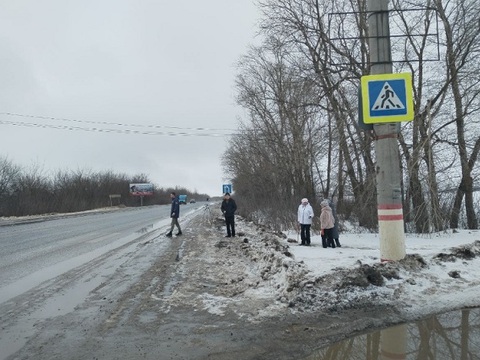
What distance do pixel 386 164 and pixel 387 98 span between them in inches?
45.6

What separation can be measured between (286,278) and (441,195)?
11642 mm

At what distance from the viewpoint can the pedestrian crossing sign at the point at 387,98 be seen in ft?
23.6

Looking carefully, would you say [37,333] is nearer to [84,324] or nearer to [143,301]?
[84,324]

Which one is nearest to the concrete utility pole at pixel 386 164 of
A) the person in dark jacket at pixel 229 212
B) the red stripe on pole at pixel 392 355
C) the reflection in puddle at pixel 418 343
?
the reflection in puddle at pixel 418 343

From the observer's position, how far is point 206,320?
5398mm

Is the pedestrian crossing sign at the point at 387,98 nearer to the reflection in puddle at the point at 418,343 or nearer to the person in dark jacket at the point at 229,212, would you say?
the reflection in puddle at the point at 418,343

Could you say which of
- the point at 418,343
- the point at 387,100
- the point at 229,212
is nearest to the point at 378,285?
the point at 418,343

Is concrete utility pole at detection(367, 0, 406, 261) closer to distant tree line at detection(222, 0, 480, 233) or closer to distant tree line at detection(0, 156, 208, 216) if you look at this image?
distant tree line at detection(222, 0, 480, 233)

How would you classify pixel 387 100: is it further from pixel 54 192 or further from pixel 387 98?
pixel 54 192

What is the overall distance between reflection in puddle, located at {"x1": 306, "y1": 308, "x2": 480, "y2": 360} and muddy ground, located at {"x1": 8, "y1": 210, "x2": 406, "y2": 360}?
7.6 inches

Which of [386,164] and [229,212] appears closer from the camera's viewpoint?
[386,164]

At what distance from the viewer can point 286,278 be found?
7094 millimetres

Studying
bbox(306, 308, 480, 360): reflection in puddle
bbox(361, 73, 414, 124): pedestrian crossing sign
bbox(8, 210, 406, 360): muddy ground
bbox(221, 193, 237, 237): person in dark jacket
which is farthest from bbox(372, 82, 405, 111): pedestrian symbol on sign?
bbox(221, 193, 237, 237): person in dark jacket

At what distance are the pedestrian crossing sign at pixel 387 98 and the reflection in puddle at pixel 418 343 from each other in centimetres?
349
